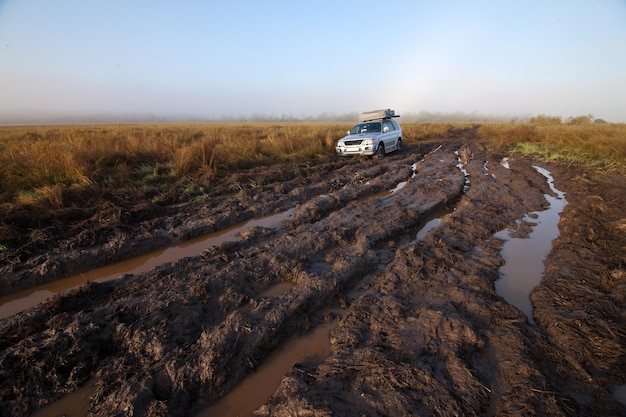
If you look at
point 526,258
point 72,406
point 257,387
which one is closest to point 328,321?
point 257,387

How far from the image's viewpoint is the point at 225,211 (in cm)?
573

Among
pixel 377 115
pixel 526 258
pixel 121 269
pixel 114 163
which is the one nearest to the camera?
pixel 121 269

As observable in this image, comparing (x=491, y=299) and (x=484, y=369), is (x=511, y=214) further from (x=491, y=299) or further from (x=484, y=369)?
(x=484, y=369)

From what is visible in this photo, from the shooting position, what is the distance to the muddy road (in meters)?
2.00

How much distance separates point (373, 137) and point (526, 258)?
27.9ft

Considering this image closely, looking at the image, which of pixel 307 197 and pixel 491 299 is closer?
pixel 491 299

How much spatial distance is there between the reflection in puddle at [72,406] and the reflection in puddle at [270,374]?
0.87 metres

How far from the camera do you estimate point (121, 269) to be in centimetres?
395

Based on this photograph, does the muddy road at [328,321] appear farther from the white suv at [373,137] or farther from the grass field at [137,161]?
the white suv at [373,137]

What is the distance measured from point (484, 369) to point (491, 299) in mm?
1045

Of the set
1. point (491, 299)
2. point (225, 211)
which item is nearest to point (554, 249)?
point (491, 299)

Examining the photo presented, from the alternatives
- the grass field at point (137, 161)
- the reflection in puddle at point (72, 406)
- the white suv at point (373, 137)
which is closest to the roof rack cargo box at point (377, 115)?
the white suv at point (373, 137)

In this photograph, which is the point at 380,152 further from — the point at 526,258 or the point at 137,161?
the point at 137,161

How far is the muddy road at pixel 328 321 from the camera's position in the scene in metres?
2.00
